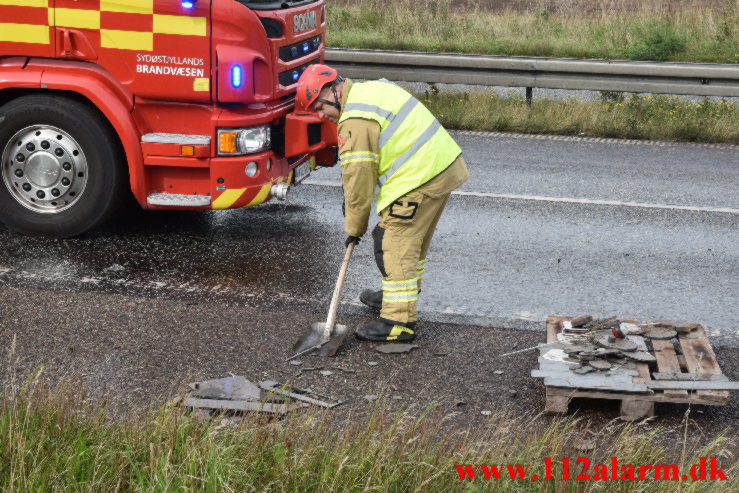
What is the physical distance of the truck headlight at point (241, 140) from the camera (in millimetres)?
6965

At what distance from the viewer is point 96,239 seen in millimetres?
7496

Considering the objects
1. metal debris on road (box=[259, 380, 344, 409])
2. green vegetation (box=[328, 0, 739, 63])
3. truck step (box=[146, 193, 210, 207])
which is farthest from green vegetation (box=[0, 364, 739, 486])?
green vegetation (box=[328, 0, 739, 63])

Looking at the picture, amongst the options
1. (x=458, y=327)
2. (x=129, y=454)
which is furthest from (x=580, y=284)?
(x=129, y=454)

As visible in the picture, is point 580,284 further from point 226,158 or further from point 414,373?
point 226,158

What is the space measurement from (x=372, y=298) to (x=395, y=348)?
26.9 inches

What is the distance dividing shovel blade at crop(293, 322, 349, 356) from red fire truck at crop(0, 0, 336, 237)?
158 centimetres

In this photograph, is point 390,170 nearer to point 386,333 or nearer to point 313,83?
point 313,83

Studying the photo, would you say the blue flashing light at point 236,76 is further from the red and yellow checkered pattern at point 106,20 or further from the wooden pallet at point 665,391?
the wooden pallet at point 665,391

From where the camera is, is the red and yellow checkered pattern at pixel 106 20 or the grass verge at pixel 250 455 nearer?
the grass verge at pixel 250 455

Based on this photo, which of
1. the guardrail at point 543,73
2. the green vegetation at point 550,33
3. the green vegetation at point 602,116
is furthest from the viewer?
the green vegetation at point 550,33

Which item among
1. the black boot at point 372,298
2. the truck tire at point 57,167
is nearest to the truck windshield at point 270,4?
the truck tire at point 57,167

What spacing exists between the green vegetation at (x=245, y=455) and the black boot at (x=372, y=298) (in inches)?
83.4

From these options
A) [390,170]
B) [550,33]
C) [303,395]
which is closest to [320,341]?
[303,395]

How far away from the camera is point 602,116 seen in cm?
1204
